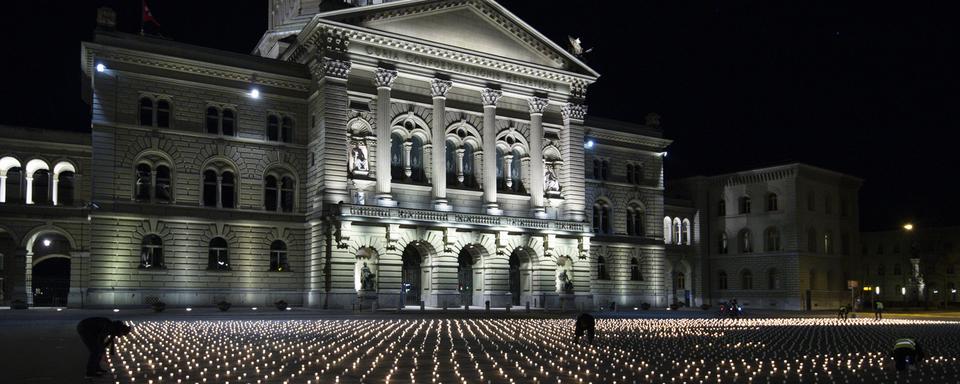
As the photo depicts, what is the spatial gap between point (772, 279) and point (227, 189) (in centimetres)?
5345

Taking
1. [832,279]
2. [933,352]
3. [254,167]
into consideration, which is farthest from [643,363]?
[832,279]

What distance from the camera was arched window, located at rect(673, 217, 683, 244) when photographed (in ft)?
291

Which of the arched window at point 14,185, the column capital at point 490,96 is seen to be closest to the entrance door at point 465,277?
the column capital at point 490,96

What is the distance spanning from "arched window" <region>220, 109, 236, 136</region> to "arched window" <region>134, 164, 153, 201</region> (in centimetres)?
516

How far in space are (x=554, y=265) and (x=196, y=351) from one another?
43.2m

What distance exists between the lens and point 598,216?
76.3m

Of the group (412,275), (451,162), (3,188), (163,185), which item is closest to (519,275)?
(412,275)

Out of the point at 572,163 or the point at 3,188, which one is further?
the point at 572,163

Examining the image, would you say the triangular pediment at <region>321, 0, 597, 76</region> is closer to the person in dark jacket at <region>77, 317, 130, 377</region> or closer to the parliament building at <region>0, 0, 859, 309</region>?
the parliament building at <region>0, 0, 859, 309</region>

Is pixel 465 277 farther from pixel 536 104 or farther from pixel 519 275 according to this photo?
pixel 536 104

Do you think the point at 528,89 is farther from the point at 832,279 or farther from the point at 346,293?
the point at 832,279

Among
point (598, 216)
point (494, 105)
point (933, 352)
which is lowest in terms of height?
point (933, 352)

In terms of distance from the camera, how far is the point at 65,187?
60.5m

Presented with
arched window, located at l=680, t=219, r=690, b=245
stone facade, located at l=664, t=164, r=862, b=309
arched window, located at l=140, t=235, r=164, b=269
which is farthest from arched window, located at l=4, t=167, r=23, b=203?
stone facade, located at l=664, t=164, r=862, b=309
